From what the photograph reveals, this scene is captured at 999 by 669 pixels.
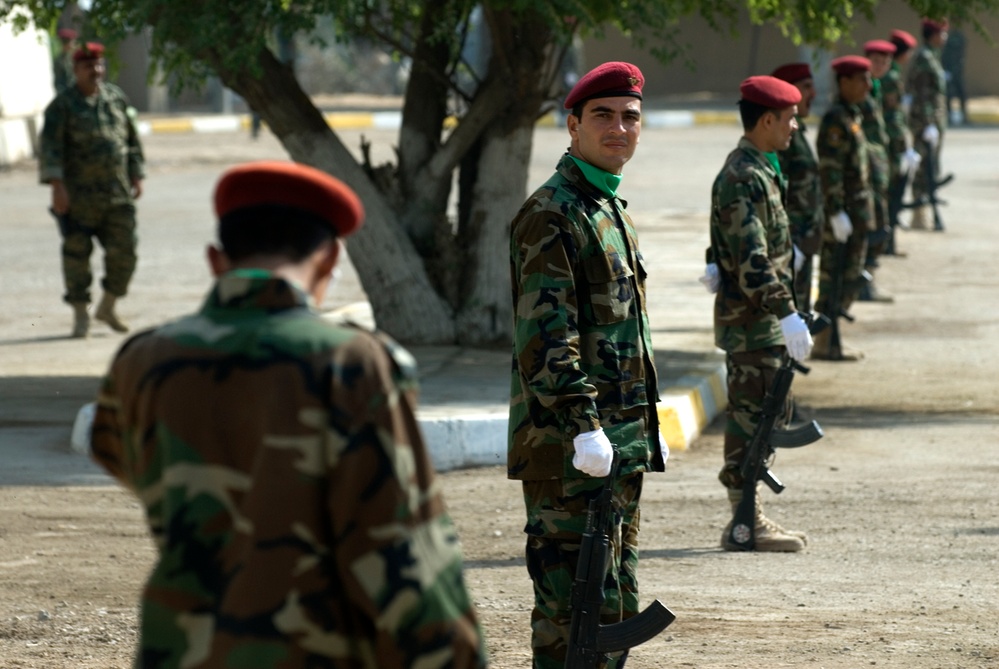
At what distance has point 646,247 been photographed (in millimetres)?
16250

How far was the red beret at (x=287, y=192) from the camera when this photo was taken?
7.98 feet

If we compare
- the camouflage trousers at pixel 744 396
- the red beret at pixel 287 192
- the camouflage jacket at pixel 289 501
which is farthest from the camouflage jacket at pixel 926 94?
the camouflage jacket at pixel 289 501

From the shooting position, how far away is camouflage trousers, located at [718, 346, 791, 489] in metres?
6.47

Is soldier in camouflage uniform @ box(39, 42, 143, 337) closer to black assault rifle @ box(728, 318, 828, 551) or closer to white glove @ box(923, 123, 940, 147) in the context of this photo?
black assault rifle @ box(728, 318, 828, 551)

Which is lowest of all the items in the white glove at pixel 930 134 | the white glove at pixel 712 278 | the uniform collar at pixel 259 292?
the white glove at pixel 930 134

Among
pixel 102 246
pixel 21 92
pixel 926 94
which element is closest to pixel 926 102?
pixel 926 94

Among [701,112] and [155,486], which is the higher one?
[155,486]

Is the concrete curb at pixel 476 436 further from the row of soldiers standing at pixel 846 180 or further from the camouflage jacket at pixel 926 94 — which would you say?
the camouflage jacket at pixel 926 94

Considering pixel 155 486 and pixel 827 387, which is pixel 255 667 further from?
pixel 827 387

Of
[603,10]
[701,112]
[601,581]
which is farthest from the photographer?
[701,112]

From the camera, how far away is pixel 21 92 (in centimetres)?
2741

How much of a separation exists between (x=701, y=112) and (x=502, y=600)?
3100 centimetres

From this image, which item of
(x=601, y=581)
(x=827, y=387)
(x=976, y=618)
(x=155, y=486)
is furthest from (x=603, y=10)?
(x=155, y=486)

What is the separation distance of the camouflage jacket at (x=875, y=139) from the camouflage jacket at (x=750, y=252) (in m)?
6.01
